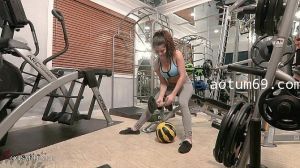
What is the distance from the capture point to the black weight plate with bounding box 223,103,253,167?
105 cm

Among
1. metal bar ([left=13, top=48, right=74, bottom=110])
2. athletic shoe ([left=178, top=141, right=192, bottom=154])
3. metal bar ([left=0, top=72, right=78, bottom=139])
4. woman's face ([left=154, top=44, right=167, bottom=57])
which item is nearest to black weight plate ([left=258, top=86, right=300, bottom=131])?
athletic shoe ([left=178, top=141, right=192, bottom=154])

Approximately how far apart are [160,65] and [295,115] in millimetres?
1562

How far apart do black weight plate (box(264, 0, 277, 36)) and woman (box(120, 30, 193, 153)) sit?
113 cm

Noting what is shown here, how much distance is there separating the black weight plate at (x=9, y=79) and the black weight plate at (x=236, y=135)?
1649 millimetres

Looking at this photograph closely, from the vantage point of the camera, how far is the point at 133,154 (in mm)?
1661

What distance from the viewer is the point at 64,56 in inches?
136

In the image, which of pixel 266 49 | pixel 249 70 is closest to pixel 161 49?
pixel 266 49

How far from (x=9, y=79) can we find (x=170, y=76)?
147 cm

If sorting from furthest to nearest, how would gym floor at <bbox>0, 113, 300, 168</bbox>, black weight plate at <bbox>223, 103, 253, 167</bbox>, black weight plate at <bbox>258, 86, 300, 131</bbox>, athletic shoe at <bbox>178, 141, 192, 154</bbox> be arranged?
athletic shoe at <bbox>178, 141, 192, 154</bbox> < gym floor at <bbox>0, 113, 300, 168</bbox> < black weight plate at <bbox>223, 103, 253, 167</bbox> < black weight plate at <bbox>258, 86, 300, 131</bbox>

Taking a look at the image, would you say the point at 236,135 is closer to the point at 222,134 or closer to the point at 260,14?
the point at 222,134

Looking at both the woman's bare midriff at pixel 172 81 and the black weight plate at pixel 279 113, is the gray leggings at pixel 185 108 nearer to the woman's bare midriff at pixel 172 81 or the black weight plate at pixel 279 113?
the woman's bare midriff at pixel 172 81

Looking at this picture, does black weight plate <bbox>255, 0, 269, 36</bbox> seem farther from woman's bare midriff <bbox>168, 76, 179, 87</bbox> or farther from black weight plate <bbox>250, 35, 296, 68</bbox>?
woman's bare midriff <bbox>168, 76, 179, 87</bbox>

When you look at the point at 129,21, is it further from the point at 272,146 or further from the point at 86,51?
the point at 272,146

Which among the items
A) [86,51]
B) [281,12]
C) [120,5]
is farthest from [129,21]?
[281,12]
